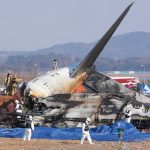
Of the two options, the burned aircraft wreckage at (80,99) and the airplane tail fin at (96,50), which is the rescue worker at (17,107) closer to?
the burned aircraft wreckage at (80,99)

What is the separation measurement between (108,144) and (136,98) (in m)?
10.3

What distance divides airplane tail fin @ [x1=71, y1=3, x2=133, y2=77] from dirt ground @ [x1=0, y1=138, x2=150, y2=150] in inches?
416

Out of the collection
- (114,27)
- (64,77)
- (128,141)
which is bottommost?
(128,141)

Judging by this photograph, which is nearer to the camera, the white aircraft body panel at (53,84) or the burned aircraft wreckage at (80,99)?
the burned aircraft wreckage at (80,99)

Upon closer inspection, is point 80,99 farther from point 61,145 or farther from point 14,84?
point 61,145

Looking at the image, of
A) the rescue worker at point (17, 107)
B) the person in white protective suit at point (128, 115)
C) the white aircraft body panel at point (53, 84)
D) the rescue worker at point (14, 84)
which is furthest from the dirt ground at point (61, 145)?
the rescue worker at point (14, 84)

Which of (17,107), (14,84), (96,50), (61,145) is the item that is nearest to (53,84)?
(14,84)

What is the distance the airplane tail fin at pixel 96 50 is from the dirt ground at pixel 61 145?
10.6 metres

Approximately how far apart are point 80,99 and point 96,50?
5307mm

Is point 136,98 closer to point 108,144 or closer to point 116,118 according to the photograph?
point 116,118

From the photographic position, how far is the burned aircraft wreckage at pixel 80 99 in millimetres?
33750

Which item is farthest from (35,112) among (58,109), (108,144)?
(108,144)

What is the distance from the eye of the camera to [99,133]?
29.9 meters

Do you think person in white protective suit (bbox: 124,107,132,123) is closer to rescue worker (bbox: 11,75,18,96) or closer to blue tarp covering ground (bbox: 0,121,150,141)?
blue tarp covering ground (bbox: 0,121,150,141)
